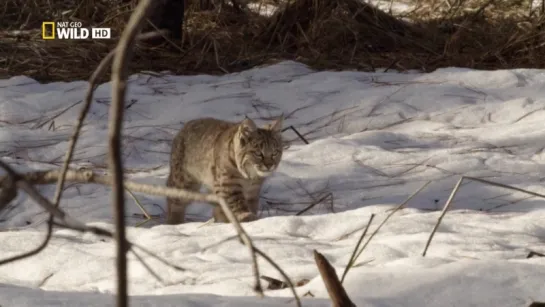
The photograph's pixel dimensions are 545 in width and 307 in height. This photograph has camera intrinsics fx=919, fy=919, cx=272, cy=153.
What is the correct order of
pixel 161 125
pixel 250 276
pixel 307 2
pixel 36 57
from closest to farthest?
1. pixel 250 276
2. pixel 161 125
3. pixel 36 57
4. pixel 307 2

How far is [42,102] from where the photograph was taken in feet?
22.4

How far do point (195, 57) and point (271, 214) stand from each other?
128 inches

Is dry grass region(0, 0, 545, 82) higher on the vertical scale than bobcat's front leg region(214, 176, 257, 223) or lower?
higher

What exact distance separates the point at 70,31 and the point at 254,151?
4.12 m

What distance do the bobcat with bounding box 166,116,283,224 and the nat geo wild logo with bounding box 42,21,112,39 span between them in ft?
11.0

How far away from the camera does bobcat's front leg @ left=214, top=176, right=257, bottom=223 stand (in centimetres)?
493

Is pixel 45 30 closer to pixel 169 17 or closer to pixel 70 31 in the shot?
pixel 70 31

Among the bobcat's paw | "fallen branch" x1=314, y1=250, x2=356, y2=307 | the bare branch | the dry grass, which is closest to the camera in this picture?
the bare branch

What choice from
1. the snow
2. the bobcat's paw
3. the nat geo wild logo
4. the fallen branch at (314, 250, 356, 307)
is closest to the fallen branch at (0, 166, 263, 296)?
the fallen branch at (314, 250, 356, 307)

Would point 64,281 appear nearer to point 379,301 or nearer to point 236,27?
point 379,301

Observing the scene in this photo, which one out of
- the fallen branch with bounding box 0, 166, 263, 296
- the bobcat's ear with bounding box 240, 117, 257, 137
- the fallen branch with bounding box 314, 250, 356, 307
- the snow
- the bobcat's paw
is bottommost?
the bobcat's paw

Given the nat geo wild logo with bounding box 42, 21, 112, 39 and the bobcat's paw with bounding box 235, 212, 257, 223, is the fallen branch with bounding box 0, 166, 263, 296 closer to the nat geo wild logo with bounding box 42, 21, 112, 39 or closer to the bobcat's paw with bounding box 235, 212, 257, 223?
the bobcat's paw with bounding box 235, 212, 257, 223

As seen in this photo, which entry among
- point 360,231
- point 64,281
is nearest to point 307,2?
point 360,231

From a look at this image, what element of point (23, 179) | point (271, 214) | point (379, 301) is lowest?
point (271, 214)
